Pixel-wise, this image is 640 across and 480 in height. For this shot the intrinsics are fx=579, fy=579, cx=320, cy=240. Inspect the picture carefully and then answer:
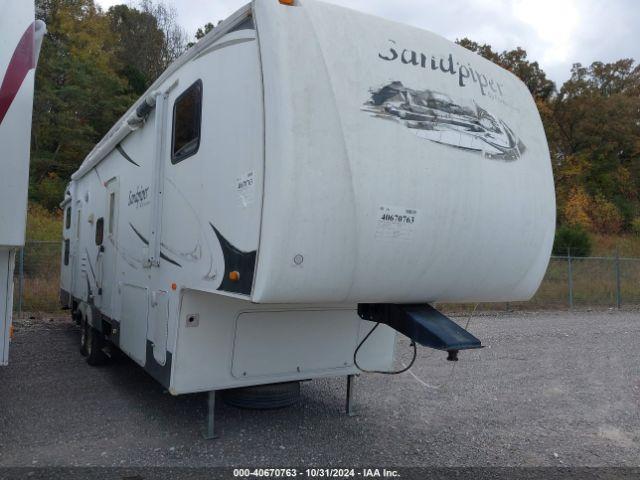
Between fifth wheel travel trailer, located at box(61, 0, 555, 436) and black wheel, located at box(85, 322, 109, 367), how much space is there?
7.42ft

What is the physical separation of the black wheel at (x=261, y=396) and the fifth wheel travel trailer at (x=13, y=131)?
1.78 metres

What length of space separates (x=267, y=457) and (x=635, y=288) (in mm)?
15466

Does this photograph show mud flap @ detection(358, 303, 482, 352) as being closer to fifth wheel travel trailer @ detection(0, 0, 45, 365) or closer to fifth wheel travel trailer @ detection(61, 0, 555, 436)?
fifth wheel travel trailer @ detection(61, 0, 555, 436)

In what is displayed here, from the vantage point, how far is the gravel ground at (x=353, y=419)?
177 inches

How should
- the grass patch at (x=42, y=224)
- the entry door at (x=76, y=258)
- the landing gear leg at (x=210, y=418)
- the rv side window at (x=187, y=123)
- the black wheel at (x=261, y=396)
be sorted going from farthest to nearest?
the grass patch at (x=42, y=224)
the entry door at (x=76, y=258)
the black wheel at (x=261, y=396)
the landing gear leg at (x=210, y=418)
the rv side window at (x=187, y=123)

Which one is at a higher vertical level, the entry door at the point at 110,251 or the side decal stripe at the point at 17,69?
the side decal stripe at the point at 17,69

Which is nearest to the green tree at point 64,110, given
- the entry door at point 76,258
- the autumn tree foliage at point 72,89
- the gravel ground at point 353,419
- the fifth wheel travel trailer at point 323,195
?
the autumn tree foliage at point 72,89

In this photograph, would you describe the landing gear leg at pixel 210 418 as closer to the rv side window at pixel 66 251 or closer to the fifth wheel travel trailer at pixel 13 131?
→ the fifth wheel travel trailer at pixel 13 131

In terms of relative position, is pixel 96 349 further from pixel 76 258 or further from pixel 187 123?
pixel 187 123

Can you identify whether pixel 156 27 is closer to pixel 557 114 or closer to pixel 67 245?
pixel 557 114

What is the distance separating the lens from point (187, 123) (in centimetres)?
466

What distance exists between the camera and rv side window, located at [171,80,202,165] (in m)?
4.46

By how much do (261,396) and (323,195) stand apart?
2223 millimetres

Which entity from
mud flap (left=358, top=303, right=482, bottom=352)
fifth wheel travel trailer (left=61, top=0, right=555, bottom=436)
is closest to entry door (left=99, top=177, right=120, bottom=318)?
fifth wheel travel trailer (left=61, top=0, right=555, bottom=436)
